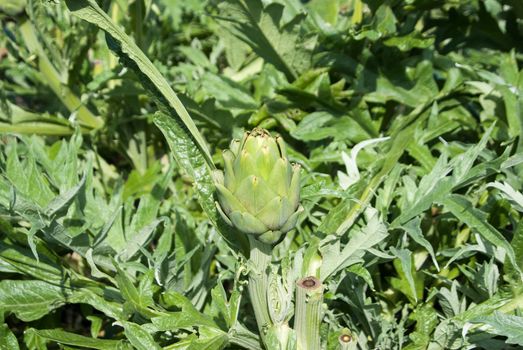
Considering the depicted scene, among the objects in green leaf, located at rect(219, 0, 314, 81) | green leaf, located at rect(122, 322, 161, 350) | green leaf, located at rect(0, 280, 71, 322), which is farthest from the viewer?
green leaf, located at rect(219, 0, 314, 81)

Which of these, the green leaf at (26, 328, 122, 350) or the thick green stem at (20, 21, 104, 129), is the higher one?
the thick green stem at (20, 21, 104, 129)

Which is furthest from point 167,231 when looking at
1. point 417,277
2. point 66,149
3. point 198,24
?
point 198,24

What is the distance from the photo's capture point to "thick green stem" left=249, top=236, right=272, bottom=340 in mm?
608

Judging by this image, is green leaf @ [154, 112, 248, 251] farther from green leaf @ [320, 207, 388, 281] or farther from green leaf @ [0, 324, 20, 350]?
green leaf @ [0, 324, 20, 350]

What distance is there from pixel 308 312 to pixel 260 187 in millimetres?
137

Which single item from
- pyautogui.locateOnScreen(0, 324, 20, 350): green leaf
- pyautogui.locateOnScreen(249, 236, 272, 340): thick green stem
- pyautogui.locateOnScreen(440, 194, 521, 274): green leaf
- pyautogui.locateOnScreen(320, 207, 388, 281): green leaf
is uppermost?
pyautogui.locateOnScreen(0, 324, 20, 350): green leaf

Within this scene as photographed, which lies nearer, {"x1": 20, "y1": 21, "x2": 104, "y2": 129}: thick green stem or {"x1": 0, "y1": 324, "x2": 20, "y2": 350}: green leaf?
{"x1": 0, "y1": 324, "x2": 20, "y2": 350}: green leaf

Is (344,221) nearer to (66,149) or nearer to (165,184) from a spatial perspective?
(165,184)

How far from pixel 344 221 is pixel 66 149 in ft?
1.26

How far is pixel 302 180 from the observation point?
2.59ft

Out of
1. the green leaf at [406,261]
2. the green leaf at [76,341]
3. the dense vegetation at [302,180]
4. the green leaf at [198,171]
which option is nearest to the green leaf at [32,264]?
the dense vegetation at [302,180]

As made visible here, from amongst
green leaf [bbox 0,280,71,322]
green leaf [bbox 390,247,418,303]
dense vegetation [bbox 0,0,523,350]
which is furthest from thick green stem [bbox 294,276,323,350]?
green leaf [bbox 0,280,71,322]

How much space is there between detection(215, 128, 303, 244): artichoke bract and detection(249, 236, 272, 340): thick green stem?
0.03 m

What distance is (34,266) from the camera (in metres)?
0.79
